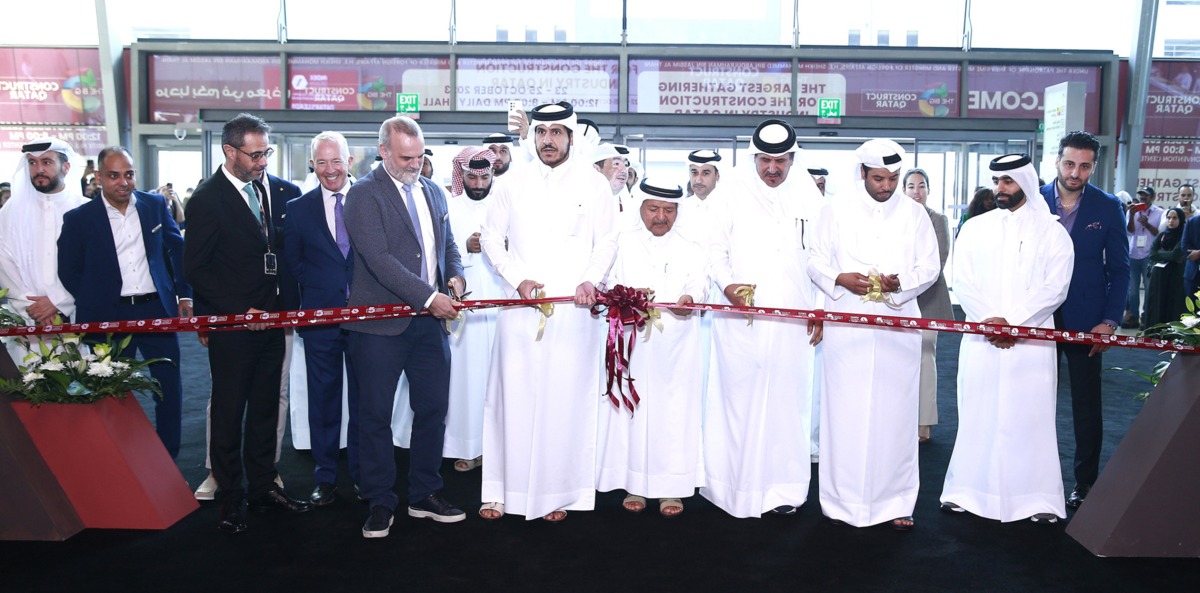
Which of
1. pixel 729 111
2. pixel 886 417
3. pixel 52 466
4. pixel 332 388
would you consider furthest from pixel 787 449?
pixel 729 111

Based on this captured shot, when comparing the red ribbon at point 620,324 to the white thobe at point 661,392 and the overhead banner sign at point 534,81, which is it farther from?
the overhead banner sign at point 534,81

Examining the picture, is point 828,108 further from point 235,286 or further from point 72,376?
point 72,376

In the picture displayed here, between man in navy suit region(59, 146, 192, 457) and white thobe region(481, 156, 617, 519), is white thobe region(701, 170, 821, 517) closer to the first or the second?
white thobe region(481, 156, 617, 519)

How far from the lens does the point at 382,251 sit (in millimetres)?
4133

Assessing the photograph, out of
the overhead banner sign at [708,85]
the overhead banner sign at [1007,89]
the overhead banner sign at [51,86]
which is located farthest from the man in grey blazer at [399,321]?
the overhead banner sign at [51,86]

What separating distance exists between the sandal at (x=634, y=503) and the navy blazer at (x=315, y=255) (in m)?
1.69

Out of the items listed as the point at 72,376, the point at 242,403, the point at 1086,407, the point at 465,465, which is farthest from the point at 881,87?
the point at 72,376

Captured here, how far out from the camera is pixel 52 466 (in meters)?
4.19

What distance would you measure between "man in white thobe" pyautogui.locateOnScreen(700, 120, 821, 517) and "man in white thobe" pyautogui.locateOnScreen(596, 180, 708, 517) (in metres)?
0.12

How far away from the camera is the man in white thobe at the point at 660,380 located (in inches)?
181

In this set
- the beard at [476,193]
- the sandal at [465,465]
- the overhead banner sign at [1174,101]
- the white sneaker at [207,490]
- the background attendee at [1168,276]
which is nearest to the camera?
the white sneaker at [207,490]

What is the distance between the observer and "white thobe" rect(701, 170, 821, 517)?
4.52 m

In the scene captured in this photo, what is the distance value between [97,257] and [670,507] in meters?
3.10

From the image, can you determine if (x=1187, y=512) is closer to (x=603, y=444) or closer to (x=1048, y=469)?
(x=1048, y=469)
